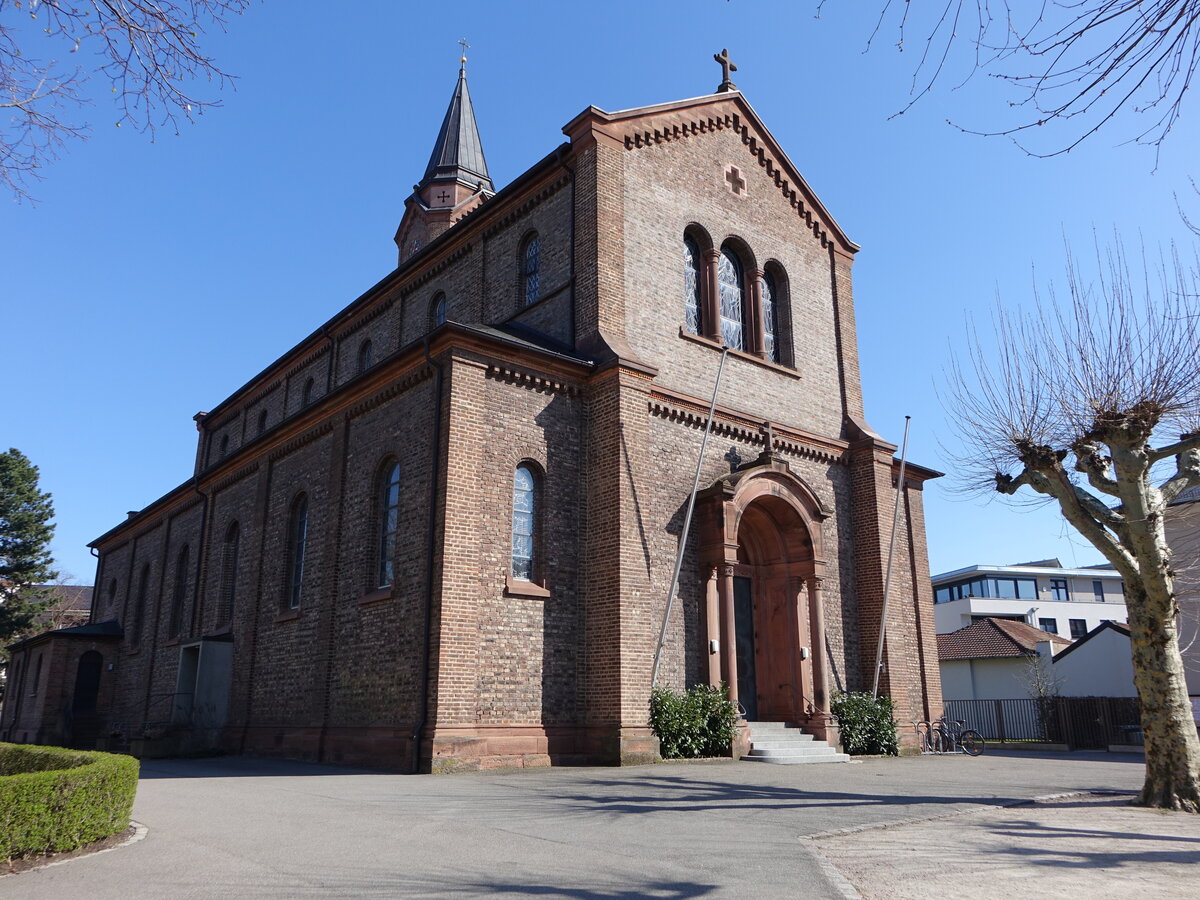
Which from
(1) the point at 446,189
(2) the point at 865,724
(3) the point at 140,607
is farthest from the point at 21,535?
(2) the point at 865,724

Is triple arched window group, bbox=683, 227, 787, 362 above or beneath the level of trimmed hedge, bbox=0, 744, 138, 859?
above

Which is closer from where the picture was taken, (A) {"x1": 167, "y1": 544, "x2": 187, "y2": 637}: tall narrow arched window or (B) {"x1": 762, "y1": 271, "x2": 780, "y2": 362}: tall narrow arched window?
(B) {"x1": 762, "y1": 271, "x2": 780, "y2": 362}: tall narrow arched window

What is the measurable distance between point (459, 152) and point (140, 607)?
22.8 m

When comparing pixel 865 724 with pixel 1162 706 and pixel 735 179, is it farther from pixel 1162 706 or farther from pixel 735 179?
pixel 735 179

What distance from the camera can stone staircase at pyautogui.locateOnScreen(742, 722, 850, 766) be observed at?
16389mm

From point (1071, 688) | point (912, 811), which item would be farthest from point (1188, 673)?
point (912, 811)

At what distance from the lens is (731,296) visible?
21000 mm

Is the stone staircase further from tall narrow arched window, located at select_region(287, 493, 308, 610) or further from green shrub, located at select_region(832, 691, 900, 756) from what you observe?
tall narrow arched window, located at select_region(287, 493, 308, 610)

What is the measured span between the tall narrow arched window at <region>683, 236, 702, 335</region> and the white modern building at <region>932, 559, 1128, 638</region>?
148 ft

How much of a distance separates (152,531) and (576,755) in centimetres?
2184

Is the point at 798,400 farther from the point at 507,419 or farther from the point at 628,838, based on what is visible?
the point at 628,838

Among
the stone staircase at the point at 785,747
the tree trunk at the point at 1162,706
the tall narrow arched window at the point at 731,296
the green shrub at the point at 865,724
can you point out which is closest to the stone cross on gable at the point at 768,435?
the tall narrow arched window at the point at 731,296

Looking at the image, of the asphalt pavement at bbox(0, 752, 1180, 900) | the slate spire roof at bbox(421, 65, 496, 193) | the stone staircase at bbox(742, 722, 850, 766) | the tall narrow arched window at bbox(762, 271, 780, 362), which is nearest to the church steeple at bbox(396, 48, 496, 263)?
the slate spire roof at bbox(421, 65, 496, 193)

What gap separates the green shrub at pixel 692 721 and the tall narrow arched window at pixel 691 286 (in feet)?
25.5
